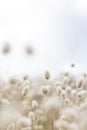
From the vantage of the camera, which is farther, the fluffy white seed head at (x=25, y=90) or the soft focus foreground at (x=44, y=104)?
the fluffy white seed head at (x=25, y=90)

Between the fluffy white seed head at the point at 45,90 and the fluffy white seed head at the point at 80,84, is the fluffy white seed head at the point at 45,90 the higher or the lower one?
the lower one

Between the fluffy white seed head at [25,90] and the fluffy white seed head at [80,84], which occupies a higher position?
the fluffy white seed head at [80,84]

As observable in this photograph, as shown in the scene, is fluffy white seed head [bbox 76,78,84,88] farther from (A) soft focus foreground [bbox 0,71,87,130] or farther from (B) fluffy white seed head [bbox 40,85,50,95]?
(B) fluffy white seed head [bbox 40,85,50,95]

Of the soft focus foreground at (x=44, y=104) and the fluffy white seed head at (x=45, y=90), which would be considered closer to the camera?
the soft focus foreground at (x=44, y=104)

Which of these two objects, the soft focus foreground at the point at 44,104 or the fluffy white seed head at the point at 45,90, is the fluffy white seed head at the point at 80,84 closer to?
the soft focus foreground at the point at 44,104

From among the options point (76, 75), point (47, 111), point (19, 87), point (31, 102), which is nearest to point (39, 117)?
point (47, 111)

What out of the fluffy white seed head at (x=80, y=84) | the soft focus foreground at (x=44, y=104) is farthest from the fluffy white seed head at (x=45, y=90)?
the fluffy white seed head at (x=80, y=84)

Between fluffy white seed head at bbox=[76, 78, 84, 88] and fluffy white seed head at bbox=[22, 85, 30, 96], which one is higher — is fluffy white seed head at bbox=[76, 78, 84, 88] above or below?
above

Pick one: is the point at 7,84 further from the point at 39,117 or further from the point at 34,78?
the point at 39,117

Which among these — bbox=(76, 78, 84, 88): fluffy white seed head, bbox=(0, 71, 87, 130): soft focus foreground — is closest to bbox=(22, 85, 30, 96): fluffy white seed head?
bbox=(0, 71, 87, 130): soft focus foreground

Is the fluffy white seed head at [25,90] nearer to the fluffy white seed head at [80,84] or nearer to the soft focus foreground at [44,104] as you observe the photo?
the soft focus foreground at [44,104]
